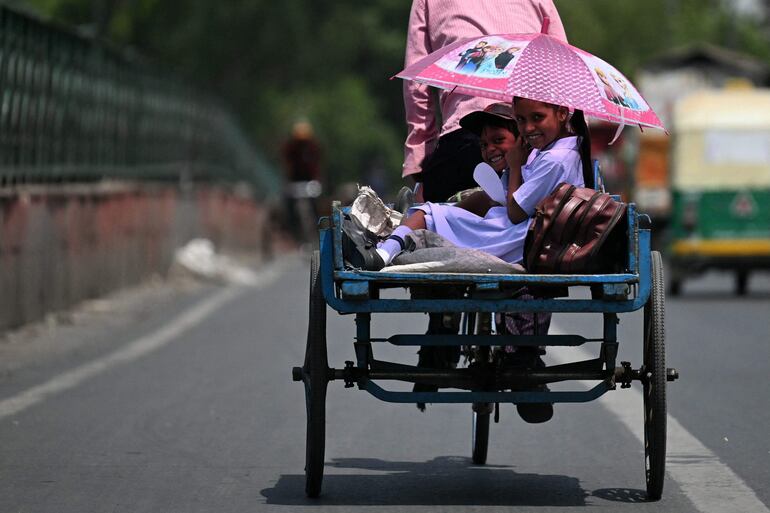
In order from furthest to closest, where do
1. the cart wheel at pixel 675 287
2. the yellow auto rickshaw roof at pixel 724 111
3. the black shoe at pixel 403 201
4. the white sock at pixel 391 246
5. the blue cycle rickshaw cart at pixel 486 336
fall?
the yellow auto rickshaw roof at pixel 724 111 < the cart wheel at pixel 675 287 < the black shoe at pixel 403 201 < the white sock at pixel 391 246 < the blue cycle rickshaw cart at pixel 486 336

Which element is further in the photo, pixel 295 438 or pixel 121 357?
pixel 121 357

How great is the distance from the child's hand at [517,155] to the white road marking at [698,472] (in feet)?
4.55

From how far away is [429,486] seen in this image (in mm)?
7562

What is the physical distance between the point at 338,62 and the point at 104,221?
42412 mm

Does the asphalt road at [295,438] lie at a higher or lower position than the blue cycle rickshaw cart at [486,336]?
lower

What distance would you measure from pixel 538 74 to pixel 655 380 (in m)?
1.20

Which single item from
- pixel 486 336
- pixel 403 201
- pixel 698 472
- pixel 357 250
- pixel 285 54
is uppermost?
pixel 285 54

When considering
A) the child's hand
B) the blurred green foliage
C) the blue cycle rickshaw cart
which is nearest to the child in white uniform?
the child's hand

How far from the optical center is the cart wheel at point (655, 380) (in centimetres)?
688

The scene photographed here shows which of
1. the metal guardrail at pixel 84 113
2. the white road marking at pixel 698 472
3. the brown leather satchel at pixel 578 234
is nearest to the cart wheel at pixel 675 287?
the metal guardrail at pixel 84 113

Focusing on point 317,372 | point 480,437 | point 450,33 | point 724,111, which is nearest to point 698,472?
point 480,437

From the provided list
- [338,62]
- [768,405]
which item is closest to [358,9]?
[338,62]

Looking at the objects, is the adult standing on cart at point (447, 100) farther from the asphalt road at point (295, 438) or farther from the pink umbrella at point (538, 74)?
the asphalt road at point (295, 438)

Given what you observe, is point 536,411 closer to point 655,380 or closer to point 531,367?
point 531,367
